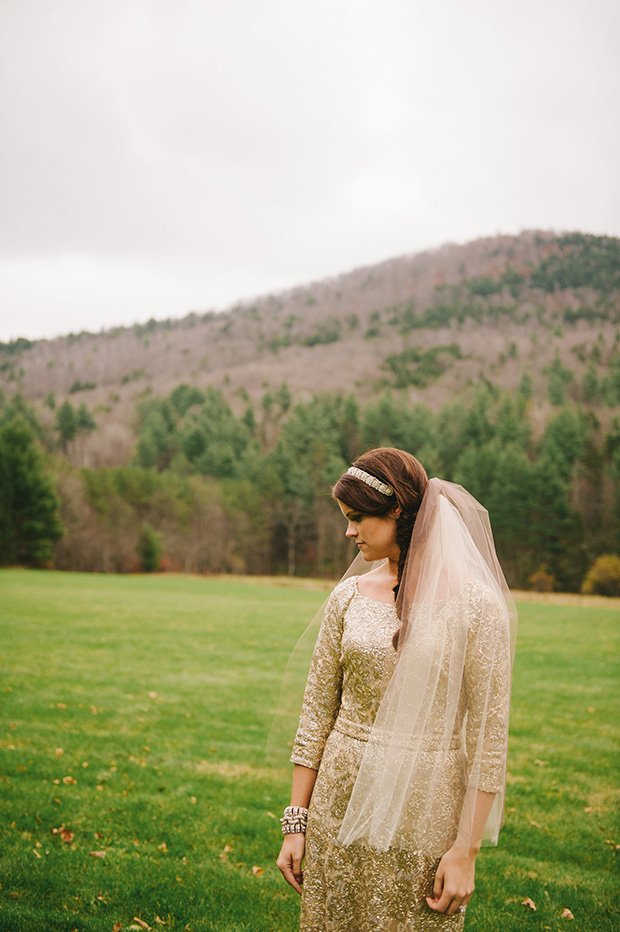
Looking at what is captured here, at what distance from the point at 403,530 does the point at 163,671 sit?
11.0 meters

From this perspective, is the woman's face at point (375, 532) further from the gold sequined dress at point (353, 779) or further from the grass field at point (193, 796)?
A: the grass field at point (193, 796)

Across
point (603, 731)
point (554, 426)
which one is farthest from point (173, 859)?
point (554, 426)

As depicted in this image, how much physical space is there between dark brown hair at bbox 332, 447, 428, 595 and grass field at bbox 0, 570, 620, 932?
3446 millimetres

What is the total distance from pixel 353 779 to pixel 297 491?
2512 inches

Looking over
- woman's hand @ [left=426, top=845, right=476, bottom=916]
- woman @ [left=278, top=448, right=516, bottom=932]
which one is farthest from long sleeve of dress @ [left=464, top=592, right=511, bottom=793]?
woman's hand @ [left=426, top=845, right=476, bottom=916]

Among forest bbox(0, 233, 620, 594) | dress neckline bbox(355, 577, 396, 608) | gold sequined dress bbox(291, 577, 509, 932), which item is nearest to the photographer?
gold sequined dress bbox(291, 577, 509, 932)

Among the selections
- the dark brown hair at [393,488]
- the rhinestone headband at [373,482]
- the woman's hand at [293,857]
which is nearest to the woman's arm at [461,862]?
the woman's hand at [293,857]

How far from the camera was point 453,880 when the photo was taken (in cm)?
227

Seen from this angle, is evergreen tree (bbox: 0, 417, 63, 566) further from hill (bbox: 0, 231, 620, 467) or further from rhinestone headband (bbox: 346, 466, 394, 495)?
rhinestone headband (bbox: 346, 466, 394, 495)

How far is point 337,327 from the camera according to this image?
166750mm

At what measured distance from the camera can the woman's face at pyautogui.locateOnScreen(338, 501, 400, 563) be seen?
2635 millimetres

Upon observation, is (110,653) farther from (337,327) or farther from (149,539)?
(337,327)

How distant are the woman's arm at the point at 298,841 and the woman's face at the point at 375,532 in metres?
0.94

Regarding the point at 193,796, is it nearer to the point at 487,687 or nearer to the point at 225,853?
the point at 225,853
